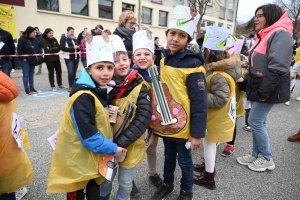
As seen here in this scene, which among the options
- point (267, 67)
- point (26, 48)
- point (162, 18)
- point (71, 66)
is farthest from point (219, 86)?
point (162, 18)

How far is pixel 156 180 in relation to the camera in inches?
101

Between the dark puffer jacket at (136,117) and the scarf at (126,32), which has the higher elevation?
the scarf at (126,32)

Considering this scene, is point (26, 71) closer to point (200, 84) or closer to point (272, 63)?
point (200, 84)

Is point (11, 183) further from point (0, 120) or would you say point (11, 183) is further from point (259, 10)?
point (259, 10)

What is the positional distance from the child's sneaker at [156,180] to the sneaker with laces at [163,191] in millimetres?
116

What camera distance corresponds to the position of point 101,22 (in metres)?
15.1

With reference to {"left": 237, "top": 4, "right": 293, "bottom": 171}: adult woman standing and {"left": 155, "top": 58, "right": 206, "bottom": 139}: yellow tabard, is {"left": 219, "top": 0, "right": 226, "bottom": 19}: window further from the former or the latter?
{"left": 155, "top": 58, "right": 206, "bottom": 139}: yellow tabard

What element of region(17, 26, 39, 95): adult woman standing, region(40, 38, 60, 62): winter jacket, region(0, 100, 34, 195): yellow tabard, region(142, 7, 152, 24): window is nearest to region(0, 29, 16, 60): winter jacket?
region(17, 26, 39, 95): adult woman standing

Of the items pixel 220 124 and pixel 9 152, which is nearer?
pixel 9 152

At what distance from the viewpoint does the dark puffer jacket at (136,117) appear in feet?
5.73

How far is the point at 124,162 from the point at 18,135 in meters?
0.87

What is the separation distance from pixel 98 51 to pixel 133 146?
82 cm

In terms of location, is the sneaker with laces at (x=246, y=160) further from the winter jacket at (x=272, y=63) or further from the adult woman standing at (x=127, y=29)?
the adult woman standing at (x=127, y=29)

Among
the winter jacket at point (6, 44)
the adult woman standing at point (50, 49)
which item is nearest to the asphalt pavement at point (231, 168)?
the adult woman standing at point (50, 49)
